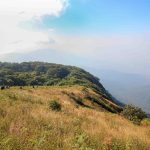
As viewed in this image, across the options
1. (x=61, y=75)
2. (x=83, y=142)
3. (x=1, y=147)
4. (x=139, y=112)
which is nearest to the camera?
(x=1, y=147)

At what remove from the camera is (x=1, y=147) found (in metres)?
8.80

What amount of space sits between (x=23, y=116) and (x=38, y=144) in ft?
12.4

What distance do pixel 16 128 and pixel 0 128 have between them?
50 cm

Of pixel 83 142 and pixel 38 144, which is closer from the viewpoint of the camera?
pixel 38 144

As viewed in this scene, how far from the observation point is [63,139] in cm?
1059

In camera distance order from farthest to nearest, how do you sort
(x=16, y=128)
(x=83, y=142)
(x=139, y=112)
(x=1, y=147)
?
(x=139, y=112) < (x=16, y=128) < (x=83, y=142) < (x=1, y=147)

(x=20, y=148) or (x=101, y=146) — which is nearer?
(x=20, y=148)

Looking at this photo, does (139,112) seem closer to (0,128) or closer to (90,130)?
(90,130)

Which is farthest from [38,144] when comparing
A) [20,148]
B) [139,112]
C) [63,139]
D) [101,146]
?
[139,112]

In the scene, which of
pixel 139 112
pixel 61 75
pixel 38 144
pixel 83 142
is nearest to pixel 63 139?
pixel 83 142

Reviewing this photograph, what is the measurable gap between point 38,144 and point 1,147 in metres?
1.04

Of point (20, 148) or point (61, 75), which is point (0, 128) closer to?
point (20, 148)

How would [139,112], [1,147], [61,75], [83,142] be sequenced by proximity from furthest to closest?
1. [61,75]
2. [139,112]
3. [83,142]
4. [1,147]

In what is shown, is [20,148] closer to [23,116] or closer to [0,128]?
[0,128]
